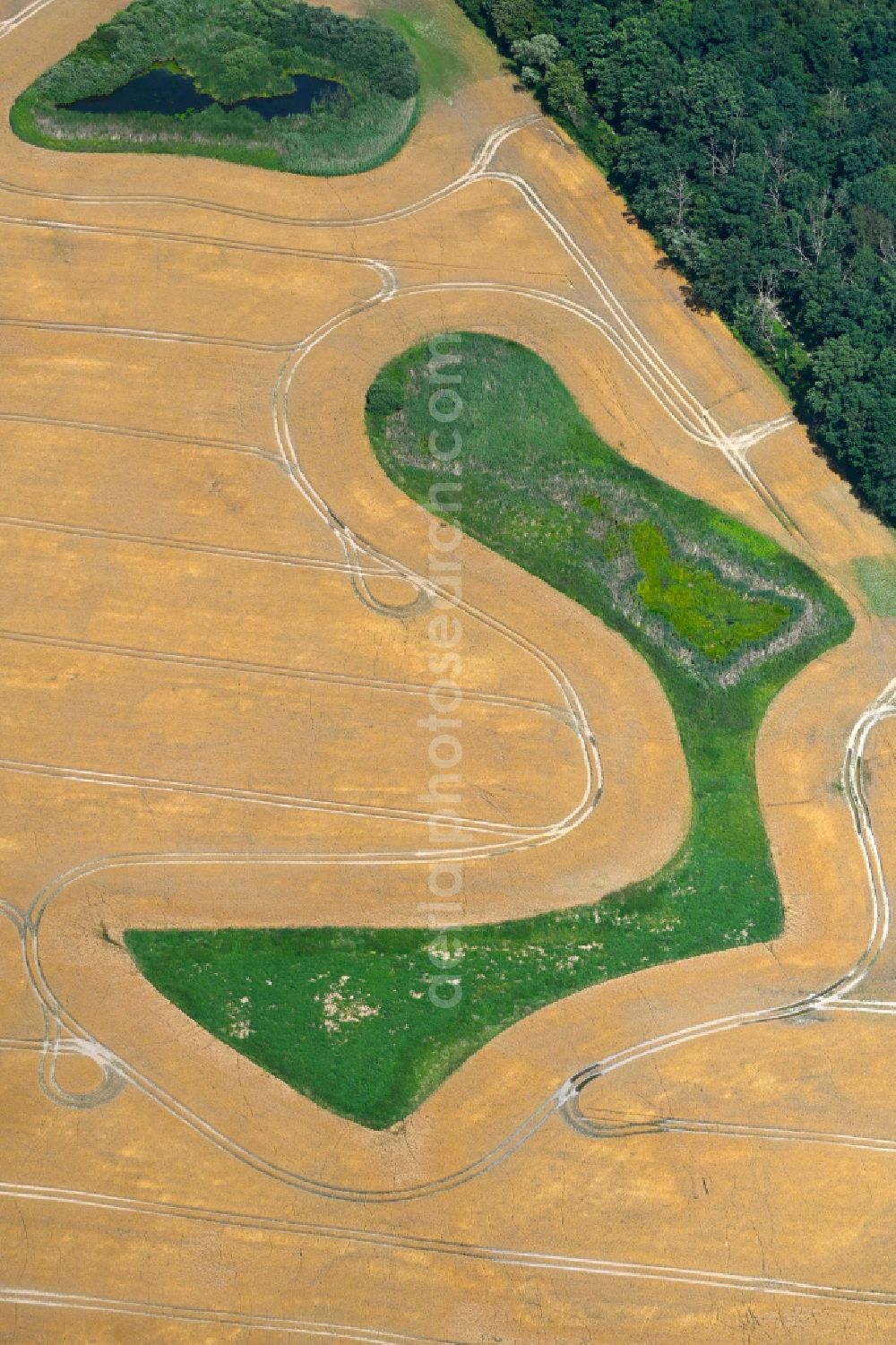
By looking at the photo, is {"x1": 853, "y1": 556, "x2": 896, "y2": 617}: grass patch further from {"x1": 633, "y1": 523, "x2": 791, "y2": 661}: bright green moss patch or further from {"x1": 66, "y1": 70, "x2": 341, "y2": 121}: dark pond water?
{"x1": 66, "y1": 70, "x2": 341, "y2": 121}: dark pond water

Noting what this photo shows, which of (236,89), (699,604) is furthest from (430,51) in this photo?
(699,604)

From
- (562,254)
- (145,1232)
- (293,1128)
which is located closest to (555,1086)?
(293,1128)

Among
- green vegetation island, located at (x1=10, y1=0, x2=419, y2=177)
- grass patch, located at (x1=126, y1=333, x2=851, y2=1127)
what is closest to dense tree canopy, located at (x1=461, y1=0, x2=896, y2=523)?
green vegetation island, located at (x1=10, y1=0, x2=419, y2=177)

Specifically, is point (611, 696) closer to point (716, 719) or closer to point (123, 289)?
point (716, 719)

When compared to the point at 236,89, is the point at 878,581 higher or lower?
lower

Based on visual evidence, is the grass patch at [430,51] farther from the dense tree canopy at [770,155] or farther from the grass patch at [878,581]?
the grass patch at [878,581]

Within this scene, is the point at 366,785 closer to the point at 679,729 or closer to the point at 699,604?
the point at 679,729
